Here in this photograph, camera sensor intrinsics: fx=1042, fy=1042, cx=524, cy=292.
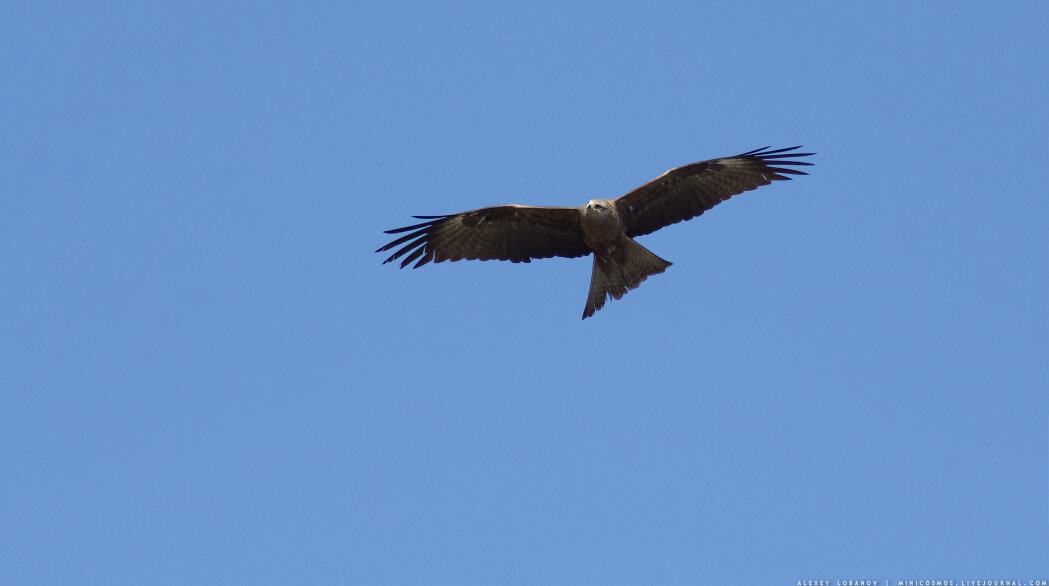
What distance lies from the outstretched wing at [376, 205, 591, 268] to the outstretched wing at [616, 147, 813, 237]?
0.69 m

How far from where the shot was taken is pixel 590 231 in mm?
10742

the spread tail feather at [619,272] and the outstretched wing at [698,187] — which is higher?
the outstretched wing at [698,187]

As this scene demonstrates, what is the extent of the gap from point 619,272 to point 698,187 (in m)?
1.30

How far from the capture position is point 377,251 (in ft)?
36.3

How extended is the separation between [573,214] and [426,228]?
1618mm

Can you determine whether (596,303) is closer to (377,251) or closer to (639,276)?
(639,276)

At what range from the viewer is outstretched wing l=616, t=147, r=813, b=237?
36.3ft

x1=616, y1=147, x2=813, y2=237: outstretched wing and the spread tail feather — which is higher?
x1=616, y1=147, x2=813, y2=237: outstretched wing

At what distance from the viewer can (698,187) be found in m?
11.2

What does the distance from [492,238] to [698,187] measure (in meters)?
2.28

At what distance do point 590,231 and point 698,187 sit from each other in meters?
1.37

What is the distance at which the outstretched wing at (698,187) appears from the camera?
11055 mm

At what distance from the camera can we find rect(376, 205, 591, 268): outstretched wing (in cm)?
1109

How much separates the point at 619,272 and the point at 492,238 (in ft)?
4.73
